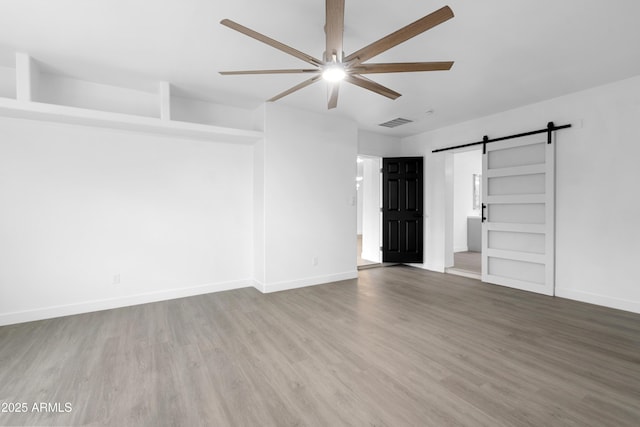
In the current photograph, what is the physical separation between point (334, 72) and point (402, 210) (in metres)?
4.34

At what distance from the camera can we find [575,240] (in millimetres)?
4055

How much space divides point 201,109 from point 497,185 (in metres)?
4.91

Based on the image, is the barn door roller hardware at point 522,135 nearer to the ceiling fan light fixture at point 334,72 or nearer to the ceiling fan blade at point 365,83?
the ceiling fan blade at point 365,83

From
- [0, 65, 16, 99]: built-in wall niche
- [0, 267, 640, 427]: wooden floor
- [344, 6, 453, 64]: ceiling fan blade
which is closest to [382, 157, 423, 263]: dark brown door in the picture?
[0, 267, 640, 427]: wooden floor

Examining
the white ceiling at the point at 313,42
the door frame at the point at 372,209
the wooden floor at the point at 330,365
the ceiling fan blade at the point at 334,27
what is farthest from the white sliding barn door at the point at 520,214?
the ceiling fan blade at the point at 334,27

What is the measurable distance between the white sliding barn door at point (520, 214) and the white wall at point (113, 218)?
4053mm

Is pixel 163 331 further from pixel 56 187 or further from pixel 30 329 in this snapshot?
pixel 56 187

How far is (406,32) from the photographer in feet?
6.08

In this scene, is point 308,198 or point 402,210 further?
point 402,210

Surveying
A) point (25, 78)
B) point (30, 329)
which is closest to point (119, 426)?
point (30, 329)

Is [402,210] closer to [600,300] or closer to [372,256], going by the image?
[372,256]

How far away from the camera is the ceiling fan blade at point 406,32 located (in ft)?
5.38

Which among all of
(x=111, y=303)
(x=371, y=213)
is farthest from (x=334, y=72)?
(x=371, y=213)

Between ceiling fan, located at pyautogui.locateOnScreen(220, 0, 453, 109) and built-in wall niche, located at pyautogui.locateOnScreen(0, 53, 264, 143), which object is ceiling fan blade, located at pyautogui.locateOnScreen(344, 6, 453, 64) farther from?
built-in wall niche, located at pyautogui.locateOnScreen(0, 53, 264, 143)
